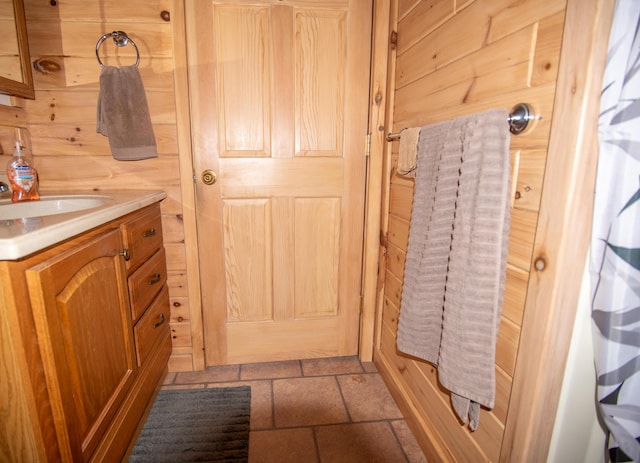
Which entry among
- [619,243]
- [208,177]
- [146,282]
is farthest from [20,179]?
[619,243]

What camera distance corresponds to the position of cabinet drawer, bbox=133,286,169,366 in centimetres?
122

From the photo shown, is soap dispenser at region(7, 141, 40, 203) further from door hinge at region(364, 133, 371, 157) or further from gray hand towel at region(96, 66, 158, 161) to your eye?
door hinge at region(364, 133, 371, 157)

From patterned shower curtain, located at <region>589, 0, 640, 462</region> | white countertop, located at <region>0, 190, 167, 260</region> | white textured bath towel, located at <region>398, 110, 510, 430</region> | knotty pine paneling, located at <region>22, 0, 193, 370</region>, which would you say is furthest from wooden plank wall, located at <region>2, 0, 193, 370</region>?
patterned shower curtain, located at <region>589, 0, 640, 462</region>

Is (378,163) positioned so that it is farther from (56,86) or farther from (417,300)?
(56,86)

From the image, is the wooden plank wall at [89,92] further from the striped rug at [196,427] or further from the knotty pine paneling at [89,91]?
the striped rug at [196,427]

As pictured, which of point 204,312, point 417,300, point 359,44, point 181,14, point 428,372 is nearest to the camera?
point 417,300

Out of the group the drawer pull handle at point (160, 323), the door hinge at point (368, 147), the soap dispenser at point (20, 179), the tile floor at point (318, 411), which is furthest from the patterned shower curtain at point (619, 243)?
the soap dispenser at point (20, 179)

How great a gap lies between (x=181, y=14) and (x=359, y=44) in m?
0.79

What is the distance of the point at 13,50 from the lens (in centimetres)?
127

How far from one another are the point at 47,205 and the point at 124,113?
1.51 ft

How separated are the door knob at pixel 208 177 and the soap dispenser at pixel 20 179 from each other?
618 mm

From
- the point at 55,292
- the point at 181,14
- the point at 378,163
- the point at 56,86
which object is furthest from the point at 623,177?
the point at 56,86

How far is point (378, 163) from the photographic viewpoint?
1.62m

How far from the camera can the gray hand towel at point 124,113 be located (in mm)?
1323
